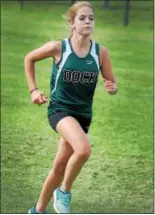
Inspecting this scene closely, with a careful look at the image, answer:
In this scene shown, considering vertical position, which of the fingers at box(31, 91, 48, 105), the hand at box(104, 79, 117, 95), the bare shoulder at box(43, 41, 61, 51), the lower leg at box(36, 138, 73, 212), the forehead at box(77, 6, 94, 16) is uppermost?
the forehead at box(77, 6, 94, 16)

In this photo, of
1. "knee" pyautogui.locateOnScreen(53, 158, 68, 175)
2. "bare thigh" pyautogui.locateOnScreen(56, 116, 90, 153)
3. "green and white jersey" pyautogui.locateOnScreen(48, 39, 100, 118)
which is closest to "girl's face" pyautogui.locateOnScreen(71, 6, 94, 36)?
"green and white jersey" pyautogui.locateOnScreen(48, 39, 100, 118)

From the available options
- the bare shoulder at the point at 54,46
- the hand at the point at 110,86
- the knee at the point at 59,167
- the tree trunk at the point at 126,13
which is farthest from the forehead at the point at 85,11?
the tree trunk at the point at 126,13

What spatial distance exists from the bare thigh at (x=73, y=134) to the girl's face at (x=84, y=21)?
66 centimetres

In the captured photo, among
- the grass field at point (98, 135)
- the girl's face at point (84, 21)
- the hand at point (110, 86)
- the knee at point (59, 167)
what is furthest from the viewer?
the grass field at point (98, 135)

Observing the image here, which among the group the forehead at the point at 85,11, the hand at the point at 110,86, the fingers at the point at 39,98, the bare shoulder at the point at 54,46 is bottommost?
the fingers at the point at 39,98

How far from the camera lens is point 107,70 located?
5.42 metres

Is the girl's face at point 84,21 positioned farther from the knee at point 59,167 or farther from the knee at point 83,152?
the knee at point 59,167

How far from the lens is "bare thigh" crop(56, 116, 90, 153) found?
5168 mm

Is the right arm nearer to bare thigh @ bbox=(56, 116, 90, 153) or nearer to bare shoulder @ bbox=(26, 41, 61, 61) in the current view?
bare shoulder @ bbox=(26, 41, 61, 61)

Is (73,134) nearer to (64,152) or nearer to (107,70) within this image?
(64,152)

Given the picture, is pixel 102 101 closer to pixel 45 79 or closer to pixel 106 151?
pixel 45 79

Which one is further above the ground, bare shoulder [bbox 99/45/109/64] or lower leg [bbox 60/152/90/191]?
bare shoulder [bbox 99/45/109/64]

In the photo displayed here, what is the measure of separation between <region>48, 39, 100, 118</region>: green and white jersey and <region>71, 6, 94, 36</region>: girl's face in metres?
0.17

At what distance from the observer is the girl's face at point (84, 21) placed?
5.16m
